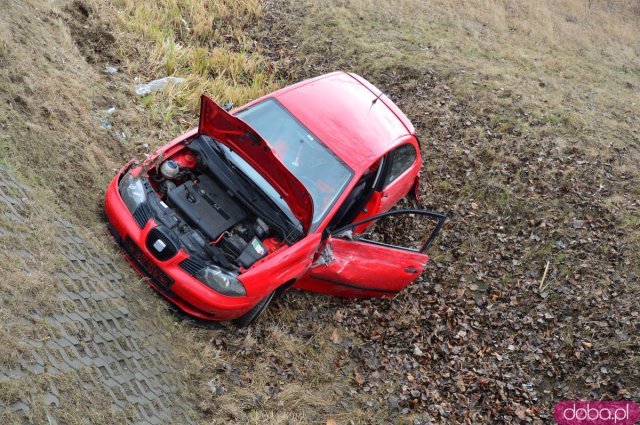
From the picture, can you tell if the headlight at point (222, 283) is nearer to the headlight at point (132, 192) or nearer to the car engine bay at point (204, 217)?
the car engine bay at point (204, 217)

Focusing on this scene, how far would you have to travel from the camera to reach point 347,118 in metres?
6.49

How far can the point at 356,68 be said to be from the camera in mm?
11062

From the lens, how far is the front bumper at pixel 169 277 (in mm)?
4930

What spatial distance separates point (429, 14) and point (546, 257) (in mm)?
8473

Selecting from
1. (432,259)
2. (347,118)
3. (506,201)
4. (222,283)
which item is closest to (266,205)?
(222,283)

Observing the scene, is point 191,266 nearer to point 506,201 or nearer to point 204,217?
point 204,217

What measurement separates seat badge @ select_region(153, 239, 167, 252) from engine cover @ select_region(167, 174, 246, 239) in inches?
17.0

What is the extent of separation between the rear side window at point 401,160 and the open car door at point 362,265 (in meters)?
0.77

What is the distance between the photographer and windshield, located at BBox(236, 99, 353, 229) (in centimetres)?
577

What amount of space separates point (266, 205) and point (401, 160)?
2063 mm

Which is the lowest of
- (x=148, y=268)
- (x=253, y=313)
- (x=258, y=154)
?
(x=253, y=313)

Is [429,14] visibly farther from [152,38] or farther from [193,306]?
[193,306]

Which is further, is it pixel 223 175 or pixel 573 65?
pixel 573 65

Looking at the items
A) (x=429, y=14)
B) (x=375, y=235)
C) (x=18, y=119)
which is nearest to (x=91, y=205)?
(x=18, y=119)
